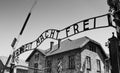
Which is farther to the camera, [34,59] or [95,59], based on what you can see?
[34,59]

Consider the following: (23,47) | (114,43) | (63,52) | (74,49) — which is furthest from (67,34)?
(63,52)

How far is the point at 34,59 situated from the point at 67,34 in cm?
2319

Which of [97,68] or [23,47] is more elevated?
[23,47]

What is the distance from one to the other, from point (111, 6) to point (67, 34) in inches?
82.4

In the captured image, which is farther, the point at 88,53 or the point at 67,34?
the point at 88,53

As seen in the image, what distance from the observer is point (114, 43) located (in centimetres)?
337

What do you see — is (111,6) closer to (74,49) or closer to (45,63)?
(74,49)

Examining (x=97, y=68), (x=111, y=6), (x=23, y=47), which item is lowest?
(x=97, y=68)

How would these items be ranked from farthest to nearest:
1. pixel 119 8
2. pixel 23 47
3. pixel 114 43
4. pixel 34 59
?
pixel 34 59 → pixel 23 47 → pixel 119 8 → pixel 114 43

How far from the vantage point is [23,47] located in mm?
7957

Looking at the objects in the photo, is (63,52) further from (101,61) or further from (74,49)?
(101,61)

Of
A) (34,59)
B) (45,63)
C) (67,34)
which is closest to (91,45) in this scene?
(45,63)

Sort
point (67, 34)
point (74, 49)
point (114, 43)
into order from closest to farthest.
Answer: point (114, 43) → point (67, 34) → point (74, 49)

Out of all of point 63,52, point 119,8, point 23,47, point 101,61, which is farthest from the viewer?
point 101,61
